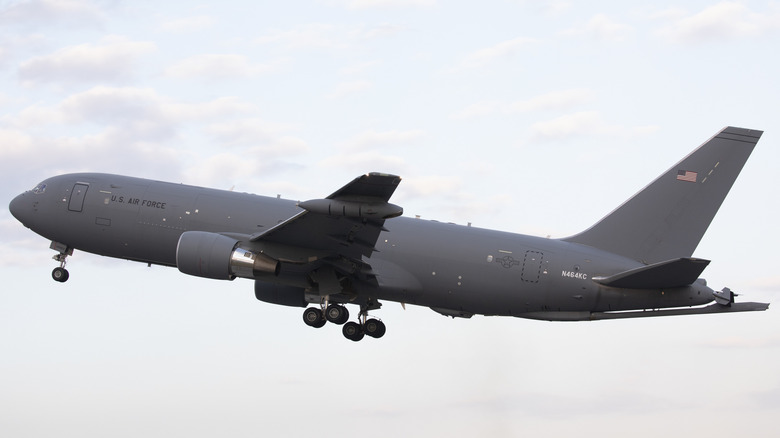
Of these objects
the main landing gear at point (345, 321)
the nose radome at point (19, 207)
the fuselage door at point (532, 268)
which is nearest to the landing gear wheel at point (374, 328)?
the main landing gear at point (345, 321)

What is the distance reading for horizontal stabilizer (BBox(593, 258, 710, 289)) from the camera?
32525mm

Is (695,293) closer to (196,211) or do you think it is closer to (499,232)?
(499,232)

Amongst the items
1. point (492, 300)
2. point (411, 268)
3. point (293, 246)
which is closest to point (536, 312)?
point (492, 300)

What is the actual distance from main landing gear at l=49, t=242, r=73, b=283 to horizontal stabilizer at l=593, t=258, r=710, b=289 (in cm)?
2318

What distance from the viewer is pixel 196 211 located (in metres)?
38.1

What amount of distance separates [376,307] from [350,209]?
11.2 metres

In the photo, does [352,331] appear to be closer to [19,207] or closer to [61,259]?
[61,259]

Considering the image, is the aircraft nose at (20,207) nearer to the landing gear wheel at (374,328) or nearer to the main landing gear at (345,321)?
the main landing gear at (345,321)

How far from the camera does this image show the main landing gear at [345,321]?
39.6 meters

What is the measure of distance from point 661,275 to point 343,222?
38.9 feet

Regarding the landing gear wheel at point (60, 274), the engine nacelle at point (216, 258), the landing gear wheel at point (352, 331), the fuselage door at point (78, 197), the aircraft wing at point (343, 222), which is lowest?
the landing gear wheel at point (352, 331)

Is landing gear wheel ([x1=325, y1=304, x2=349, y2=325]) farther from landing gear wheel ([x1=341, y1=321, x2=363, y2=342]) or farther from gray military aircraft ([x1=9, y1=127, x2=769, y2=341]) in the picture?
landing gear wheel ([x1=341, y1=321, x2=363, y2=342])

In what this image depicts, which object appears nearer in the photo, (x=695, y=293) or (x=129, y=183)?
(x=695, y=293)

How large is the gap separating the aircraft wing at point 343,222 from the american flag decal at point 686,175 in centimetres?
1244
